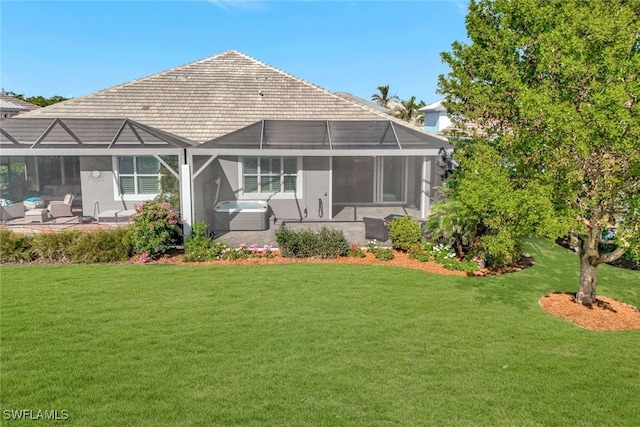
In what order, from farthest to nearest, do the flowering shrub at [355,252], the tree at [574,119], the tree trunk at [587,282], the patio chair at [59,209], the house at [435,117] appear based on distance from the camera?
1. the house at [435,117]
2. the patio chair at [59,209]
3. the flowering shrub at [355,252]
4. the tree trunk at [587,282]
5. the tree at [574,119]

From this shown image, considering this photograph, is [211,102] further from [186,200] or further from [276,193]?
[186,200]

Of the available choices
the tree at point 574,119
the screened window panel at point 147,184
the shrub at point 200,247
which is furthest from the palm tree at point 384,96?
the tree at point 574,119

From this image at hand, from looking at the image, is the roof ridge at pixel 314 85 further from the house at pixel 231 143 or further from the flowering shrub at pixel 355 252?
the flowering shrub at pixel 355 252

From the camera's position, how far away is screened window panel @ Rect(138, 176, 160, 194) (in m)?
17.5

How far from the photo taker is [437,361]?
21.5 feet

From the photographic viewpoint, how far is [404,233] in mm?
13328

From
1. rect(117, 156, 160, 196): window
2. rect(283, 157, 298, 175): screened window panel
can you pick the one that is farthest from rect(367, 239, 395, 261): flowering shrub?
rect(117, 156, 160, 196): window

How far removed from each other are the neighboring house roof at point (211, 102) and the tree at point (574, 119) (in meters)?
9.66

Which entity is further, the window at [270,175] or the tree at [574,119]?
the window at [270,175]

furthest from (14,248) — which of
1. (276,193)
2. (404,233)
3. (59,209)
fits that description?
(404,233)

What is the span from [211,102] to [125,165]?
191 inches

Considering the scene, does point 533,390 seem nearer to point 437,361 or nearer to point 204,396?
point 437,361

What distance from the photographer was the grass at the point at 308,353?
525 cm

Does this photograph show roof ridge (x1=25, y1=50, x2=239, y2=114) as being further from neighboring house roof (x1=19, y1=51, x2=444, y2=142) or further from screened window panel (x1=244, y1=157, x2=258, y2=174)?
screened window panel (x1=244, y1=157, x2=258, y2=174)
